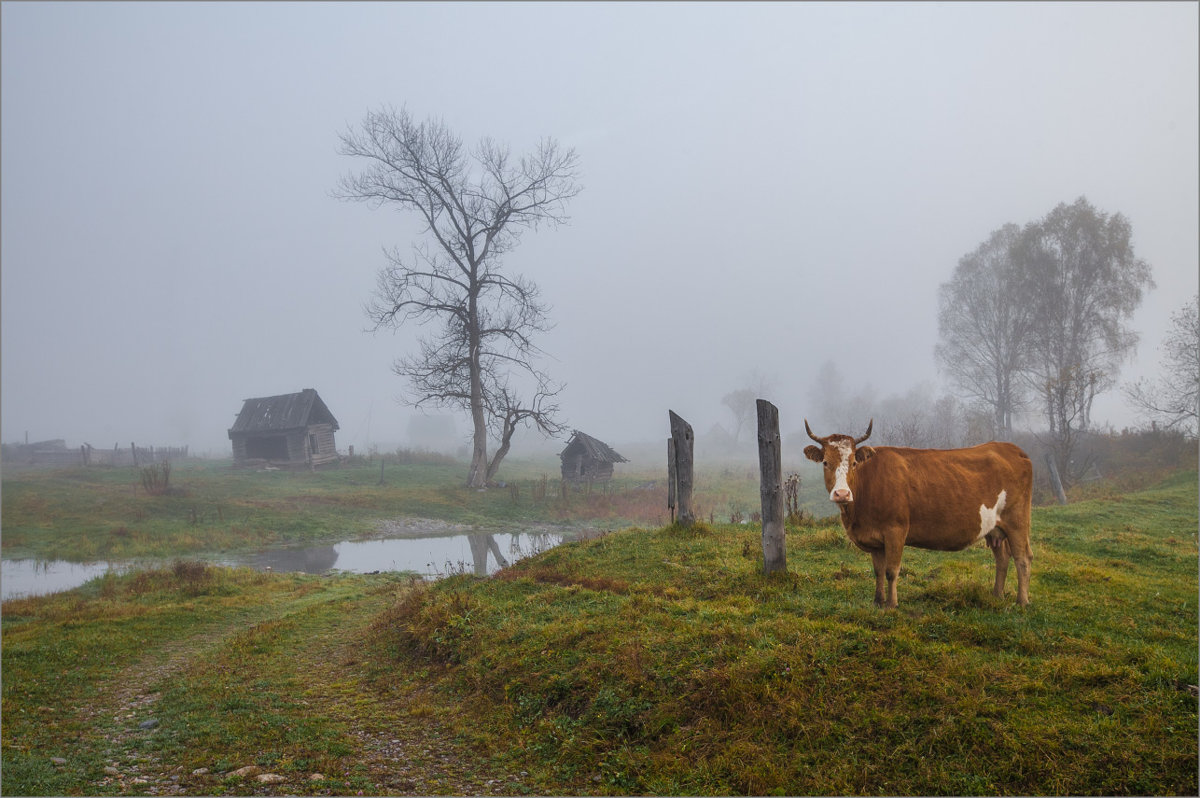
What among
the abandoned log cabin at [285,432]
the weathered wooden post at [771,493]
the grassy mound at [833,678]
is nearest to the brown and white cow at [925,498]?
the grassy mound at [833,678]

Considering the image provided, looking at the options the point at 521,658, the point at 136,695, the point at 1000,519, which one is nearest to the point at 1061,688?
the point at 1000,519

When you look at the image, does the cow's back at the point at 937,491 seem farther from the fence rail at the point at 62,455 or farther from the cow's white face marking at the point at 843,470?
the fence rail at the point at 62,455

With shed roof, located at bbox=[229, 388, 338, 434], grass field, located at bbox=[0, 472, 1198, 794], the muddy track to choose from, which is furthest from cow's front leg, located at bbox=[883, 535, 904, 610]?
shed roof, located at bbox=[229, 388, 338, 434]

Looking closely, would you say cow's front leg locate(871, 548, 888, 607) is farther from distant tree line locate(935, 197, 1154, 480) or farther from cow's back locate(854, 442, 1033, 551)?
distant tree line locate(935, 197, 1154, 480)

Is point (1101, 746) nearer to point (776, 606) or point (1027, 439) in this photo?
point (776, 606)

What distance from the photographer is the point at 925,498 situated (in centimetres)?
742

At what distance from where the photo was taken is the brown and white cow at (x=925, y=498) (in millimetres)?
7371

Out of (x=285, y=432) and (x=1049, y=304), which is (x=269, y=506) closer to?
(x=285, y=432)

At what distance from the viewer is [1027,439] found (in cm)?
3697

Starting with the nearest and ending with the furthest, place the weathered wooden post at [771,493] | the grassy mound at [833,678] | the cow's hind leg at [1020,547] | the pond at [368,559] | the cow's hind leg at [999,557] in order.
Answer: the grassy mound at [833,678] → the cow's hind leg at [1020,547] → the cow's hind leg at [999,557] → the weathered wooden post at [771,493] → the pond at [368,559]

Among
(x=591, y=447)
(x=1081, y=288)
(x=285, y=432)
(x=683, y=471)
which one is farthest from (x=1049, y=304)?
(x=285, y=432)

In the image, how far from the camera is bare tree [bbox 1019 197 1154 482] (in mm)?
35062

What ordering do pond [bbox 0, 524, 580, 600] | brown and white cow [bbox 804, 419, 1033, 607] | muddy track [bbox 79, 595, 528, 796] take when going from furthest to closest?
pond [bbox 0, 524, 580, 600] < brown and white cow [bbox 804, 419, 1033, 607] < muddy track [bbox 79, 595, 528, 796]

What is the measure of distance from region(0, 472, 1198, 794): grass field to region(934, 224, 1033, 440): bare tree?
3051 centimetres
